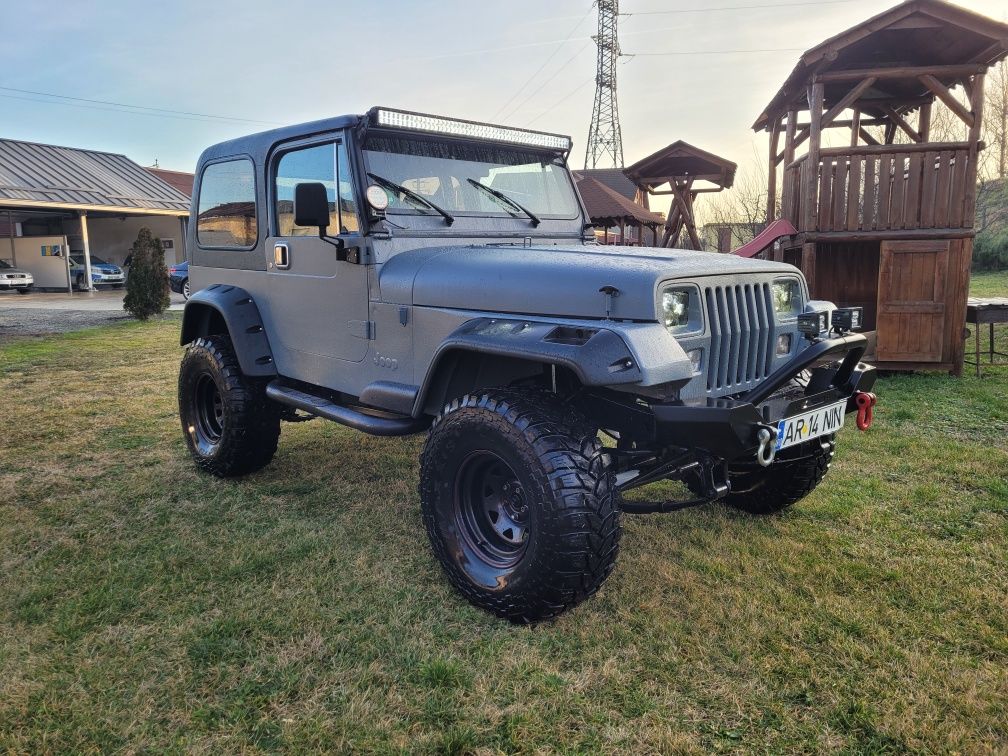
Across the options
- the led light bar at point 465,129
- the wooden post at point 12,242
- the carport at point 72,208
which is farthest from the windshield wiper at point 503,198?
the wooden post at point 12,242

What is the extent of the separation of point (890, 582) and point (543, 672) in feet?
5.88

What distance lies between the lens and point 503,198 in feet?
13.7

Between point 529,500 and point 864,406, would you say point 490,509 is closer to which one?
point 529,500

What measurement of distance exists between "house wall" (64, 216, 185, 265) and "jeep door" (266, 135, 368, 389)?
1121 inches

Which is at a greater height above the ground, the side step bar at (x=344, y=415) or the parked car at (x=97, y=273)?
the parked car at (x=97, y=273)

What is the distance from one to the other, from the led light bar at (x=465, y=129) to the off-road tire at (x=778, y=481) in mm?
2274

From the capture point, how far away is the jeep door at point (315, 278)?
3807mm

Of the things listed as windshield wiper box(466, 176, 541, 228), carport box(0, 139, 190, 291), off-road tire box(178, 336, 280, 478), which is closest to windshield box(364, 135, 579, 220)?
windshield wiper box(466, 176, 541, 228)

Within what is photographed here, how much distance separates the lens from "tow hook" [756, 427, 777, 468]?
9.16 ft

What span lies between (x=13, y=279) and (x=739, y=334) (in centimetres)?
2869

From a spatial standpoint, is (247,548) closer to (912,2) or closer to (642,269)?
(642,269)

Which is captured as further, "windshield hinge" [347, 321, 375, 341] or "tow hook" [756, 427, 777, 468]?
"windshield hinge" [347, 321, 375, 341]

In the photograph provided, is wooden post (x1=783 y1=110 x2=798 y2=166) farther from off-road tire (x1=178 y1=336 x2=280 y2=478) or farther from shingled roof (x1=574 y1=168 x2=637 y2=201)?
shingled roof (x1=574 y1=168 x2=637 y2=201)

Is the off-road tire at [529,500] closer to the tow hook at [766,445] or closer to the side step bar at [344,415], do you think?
the side step bar at [344,415]
